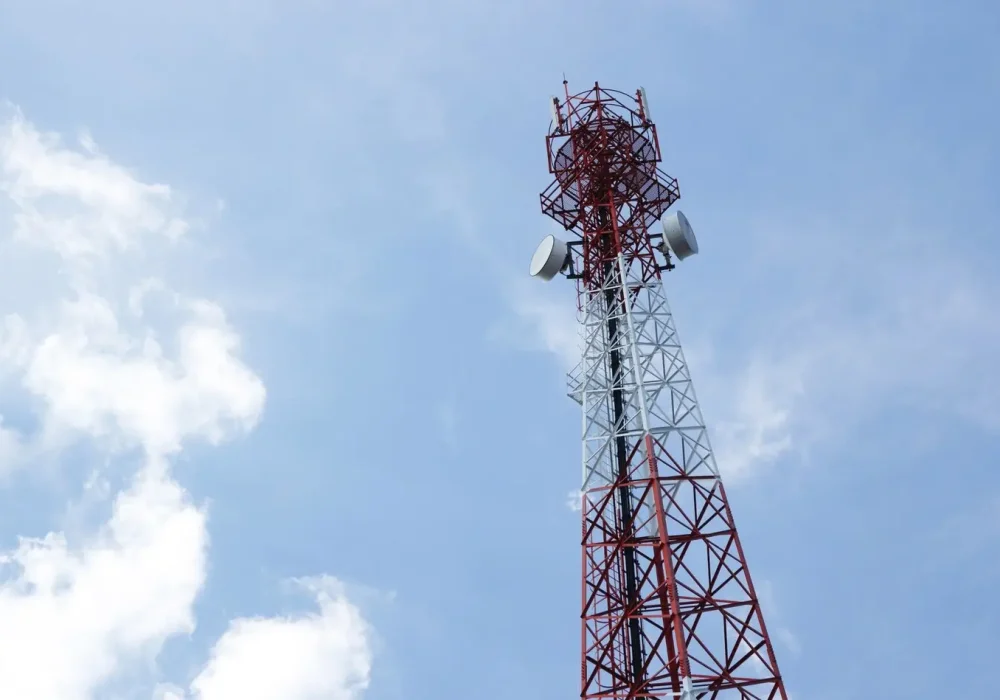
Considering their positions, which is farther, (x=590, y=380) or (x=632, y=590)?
(x=590, y=380)

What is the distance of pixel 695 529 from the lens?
29.2m

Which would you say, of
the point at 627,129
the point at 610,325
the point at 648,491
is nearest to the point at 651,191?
the point at 627,129

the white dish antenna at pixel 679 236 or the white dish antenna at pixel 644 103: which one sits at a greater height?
the white dish antenna at pixel 644 103

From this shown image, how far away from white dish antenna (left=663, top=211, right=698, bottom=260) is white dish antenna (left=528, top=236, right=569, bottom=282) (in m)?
4.45

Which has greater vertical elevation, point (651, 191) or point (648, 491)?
point (651, 191)

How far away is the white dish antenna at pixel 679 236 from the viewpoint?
3678 cm

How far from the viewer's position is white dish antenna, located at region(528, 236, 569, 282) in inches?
1484

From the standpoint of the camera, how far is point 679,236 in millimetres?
36750

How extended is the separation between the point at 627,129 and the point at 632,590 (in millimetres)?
20730

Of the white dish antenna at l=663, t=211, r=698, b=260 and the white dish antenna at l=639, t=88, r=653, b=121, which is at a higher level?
the white dish antenna at l=639, t=88, r=653, b=121

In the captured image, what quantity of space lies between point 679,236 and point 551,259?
5.55 meters

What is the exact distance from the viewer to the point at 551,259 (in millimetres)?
37625

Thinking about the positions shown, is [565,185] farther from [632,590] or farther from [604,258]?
[632,590]

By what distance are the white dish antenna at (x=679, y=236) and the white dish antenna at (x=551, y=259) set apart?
14.6 ft
